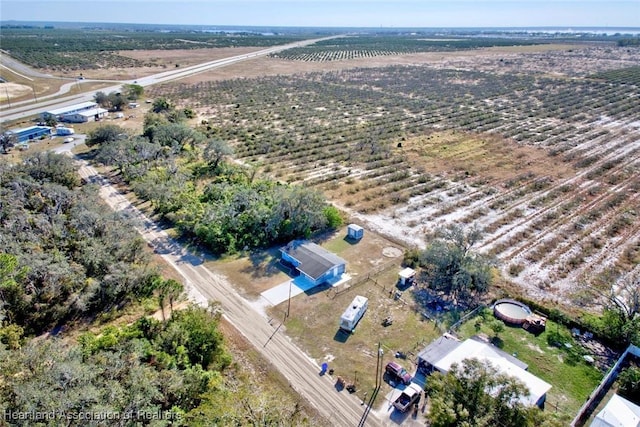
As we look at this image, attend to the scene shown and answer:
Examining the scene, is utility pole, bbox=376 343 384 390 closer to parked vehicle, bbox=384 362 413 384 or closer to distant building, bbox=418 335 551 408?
parked vehicle, bbox=384 362 413 384

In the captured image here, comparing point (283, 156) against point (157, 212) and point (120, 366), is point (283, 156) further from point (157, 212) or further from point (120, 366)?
point (120, 366)

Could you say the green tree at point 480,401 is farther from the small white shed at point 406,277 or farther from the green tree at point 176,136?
the green tree at point 176,136

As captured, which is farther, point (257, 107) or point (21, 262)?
point (257, 107)

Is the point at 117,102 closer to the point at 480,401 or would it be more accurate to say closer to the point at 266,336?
the point at 266,336

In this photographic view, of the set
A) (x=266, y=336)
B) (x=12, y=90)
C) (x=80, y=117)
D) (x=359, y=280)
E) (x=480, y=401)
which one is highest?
(x=480, y=401)

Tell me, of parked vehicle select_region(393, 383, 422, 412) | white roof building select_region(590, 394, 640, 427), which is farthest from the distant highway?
white roof building select_region(590, 394, 640, 427)

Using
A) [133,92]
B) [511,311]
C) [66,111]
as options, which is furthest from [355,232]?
[133,92]

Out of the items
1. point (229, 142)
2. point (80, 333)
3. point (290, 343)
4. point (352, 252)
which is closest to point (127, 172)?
point (229, 142)
